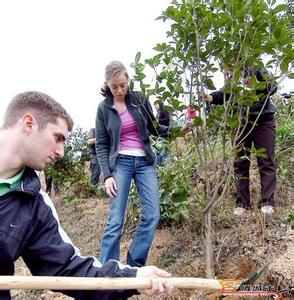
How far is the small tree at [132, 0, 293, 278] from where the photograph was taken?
3131 millimetres

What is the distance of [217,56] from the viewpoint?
3.29 metres

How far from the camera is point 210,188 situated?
3.52 metres

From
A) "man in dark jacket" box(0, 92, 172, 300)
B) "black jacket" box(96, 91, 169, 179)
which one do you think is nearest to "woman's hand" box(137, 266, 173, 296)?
"man in dark jacket" box(0, 92, 172, 300)

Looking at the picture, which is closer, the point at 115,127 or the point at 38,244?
the point at 38,244

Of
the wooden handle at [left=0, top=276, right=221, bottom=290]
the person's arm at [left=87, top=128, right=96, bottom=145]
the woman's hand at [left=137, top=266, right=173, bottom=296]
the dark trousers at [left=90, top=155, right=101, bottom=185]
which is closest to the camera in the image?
the wooden handle at [left=0, top=276, right=221, bottom=290]

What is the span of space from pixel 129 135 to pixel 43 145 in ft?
6.02

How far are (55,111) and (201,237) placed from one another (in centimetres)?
252

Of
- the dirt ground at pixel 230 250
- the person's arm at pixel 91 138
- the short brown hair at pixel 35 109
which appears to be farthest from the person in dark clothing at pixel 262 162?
the person's arm at pixel 91 138

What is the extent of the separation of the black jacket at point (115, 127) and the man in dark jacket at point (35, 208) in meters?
1.66

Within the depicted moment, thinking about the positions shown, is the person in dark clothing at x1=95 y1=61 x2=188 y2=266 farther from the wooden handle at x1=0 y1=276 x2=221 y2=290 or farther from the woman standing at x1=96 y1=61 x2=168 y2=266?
the wooden handle at x1=0 y1=276 x2=221 y2=290

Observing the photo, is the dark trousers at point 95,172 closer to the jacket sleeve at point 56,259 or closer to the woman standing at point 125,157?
the woman standing at point 125,157

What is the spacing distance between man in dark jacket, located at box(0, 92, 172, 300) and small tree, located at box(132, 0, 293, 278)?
1.32m

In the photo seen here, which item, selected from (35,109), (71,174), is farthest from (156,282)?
(71,174)

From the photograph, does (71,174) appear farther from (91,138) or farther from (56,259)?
(56,259)
